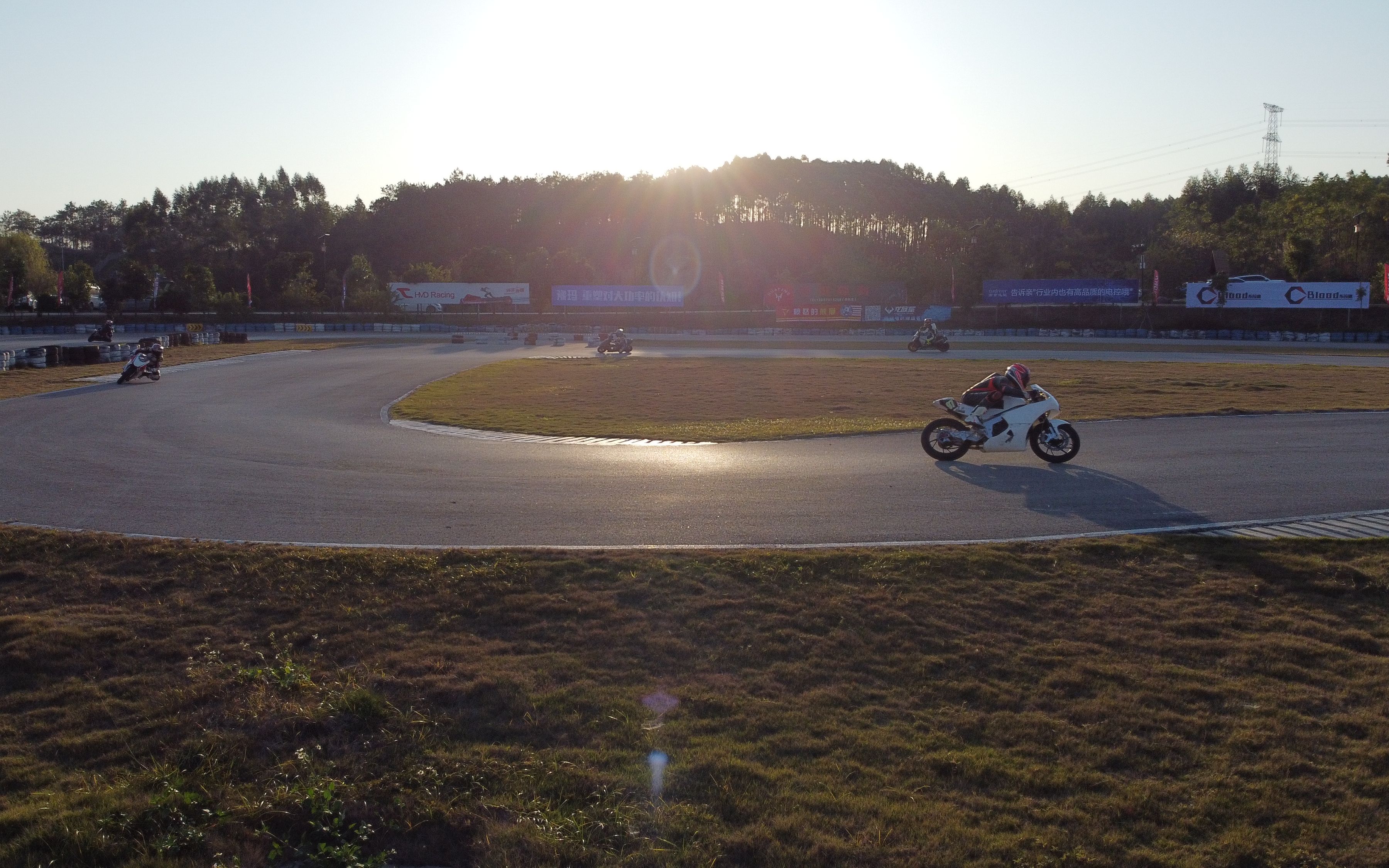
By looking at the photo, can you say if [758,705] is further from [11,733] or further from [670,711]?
[11,733]

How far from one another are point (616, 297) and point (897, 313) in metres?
24.2

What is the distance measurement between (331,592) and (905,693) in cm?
470

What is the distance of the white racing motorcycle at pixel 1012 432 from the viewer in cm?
1423

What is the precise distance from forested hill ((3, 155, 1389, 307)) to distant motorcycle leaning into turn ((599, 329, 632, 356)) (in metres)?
40.5

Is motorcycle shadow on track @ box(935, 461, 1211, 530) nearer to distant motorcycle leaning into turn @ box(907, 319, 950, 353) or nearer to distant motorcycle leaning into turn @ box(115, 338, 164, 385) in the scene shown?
distant motorcycle leaning into turn @ box(115, 338, 164, 385)

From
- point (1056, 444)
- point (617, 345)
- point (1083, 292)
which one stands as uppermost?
point (1083, 292)

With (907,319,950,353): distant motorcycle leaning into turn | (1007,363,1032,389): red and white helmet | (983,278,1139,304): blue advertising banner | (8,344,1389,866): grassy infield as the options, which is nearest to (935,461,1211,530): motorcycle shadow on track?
(1007,363,1032,389): red and white helmet

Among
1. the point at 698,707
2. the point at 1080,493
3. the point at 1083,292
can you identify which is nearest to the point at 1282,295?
the point at 1083,292

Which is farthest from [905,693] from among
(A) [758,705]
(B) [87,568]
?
(B) [87,568]

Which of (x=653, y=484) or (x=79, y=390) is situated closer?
(x=653, y=484)

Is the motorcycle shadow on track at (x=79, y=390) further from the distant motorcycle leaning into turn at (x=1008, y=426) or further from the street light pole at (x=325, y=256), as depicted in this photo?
the street light pole at (x=325, y=256)

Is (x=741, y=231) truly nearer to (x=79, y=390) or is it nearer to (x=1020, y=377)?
(x=79, y=390)

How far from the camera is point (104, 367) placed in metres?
35.6

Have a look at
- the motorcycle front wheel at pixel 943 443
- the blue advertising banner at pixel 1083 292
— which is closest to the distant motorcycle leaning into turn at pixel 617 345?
the motorcycle front wheel at pixel 943 443
